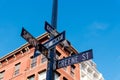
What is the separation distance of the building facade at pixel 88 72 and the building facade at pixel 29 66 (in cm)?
198

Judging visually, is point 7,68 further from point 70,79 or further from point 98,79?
point 98,79

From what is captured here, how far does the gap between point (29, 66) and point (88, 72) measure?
11.1 m

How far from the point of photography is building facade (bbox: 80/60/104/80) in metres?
38.3

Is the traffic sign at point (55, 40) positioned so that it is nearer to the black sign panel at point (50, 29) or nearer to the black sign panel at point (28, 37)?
the black sign panel at point (50, 29)

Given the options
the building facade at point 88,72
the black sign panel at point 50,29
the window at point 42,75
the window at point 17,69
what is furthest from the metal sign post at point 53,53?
the building facade at point 88,72

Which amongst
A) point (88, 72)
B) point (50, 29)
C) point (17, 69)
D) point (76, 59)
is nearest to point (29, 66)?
point (17, 69)

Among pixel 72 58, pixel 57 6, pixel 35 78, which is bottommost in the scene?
pixel 72 58

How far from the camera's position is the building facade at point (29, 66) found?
31.8 meters

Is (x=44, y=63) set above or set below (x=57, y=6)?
above

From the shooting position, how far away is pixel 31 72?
32406 mm

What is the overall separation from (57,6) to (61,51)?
76.7ft

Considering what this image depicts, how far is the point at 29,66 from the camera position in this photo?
3359 centimetres

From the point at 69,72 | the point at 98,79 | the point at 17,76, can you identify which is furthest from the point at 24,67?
the point at 98,79

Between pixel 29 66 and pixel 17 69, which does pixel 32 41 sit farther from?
pixel 17 69
